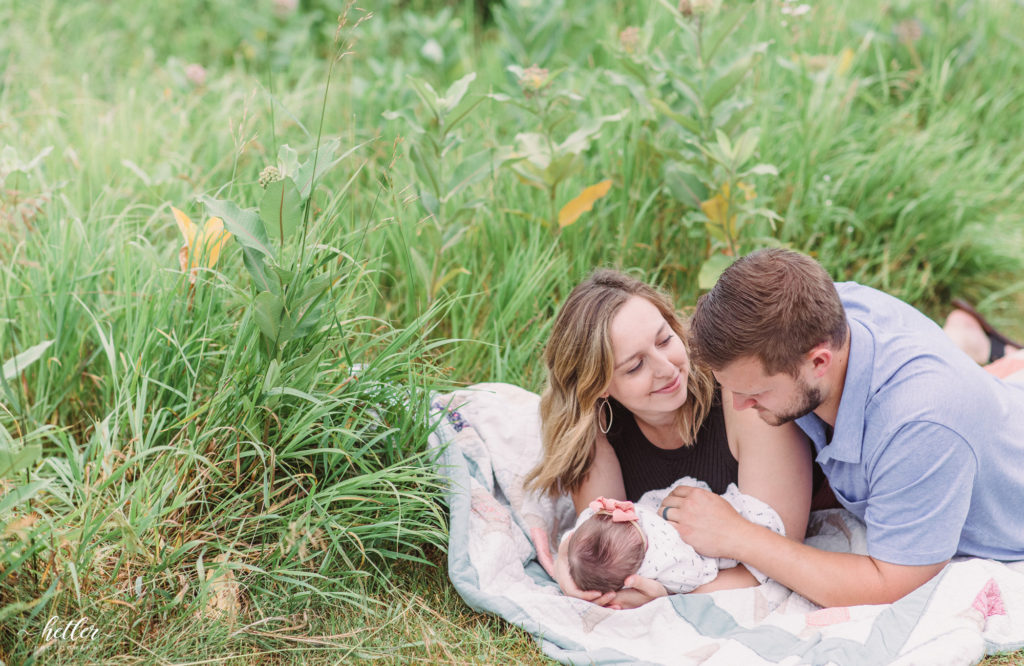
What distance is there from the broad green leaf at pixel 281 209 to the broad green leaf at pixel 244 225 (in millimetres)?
23

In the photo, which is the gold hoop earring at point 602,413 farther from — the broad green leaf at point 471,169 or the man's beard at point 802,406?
the broad green leaf at point 471,169

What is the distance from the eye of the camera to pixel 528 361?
342 cm

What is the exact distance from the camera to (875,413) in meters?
2.25

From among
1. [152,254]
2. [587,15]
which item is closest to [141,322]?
[152,254]

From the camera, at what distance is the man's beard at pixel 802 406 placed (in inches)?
87.6

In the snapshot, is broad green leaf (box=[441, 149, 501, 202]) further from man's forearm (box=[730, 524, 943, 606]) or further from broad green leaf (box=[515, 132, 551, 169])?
man's forearm (box=[730, 524, 943, 606])

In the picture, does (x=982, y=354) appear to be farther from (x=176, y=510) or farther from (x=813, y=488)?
(x=176, y=510)

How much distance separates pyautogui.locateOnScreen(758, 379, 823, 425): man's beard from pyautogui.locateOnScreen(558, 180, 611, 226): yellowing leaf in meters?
1.34

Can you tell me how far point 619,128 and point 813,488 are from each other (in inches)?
71.6

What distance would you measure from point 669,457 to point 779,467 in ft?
1.34

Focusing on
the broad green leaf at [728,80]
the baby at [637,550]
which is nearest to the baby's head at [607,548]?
the baby at [637,550]

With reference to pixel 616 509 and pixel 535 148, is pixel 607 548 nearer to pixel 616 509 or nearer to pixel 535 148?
pixel 616 509

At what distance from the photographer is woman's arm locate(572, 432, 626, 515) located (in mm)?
2852

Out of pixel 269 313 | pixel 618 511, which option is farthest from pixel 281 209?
pixel 618 511
